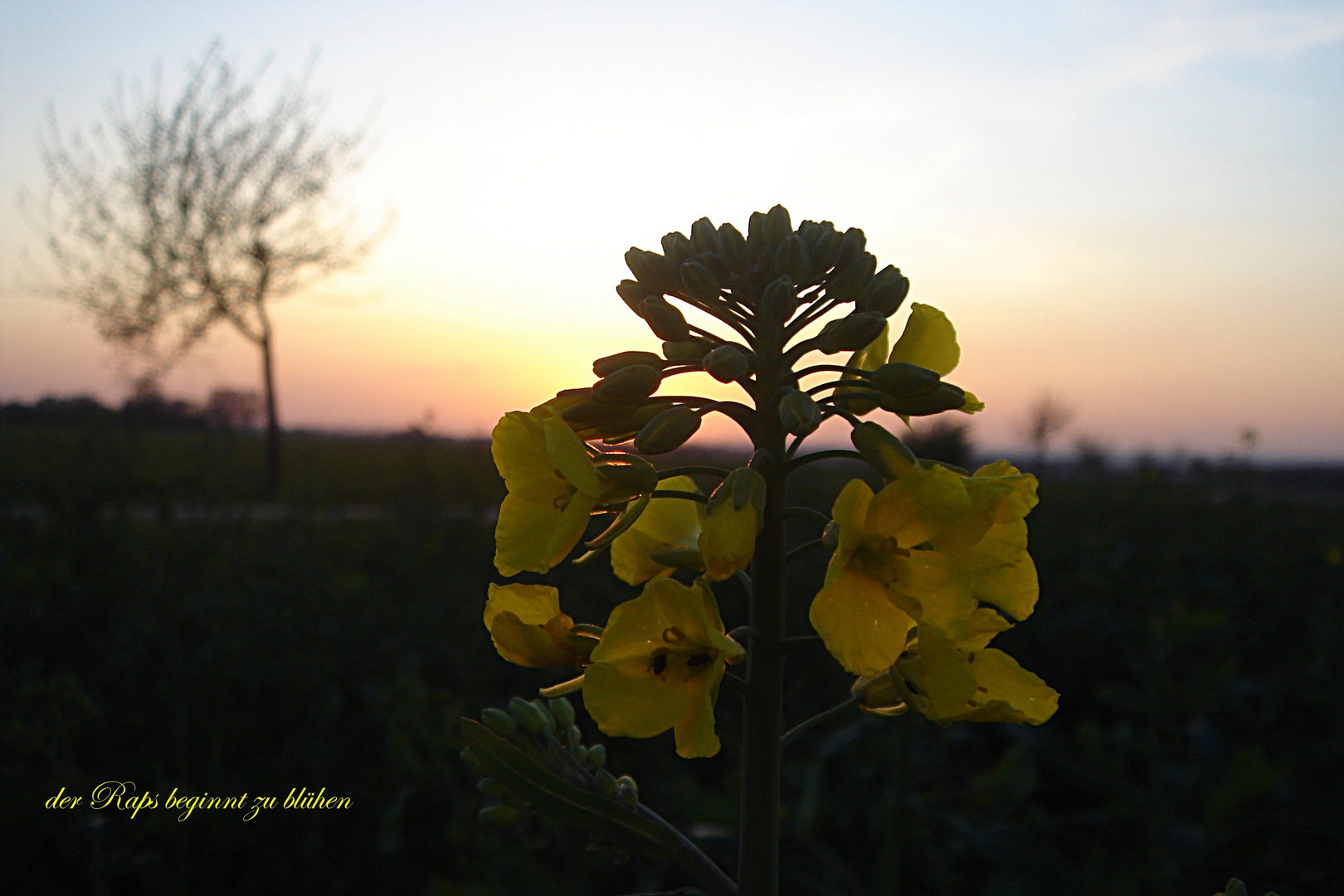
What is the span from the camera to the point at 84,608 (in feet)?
16.9

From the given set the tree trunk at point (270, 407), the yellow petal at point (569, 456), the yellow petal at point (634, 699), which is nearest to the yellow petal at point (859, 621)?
the yellow petal at point (634, 699)

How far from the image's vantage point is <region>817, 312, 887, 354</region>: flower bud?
46.9 inches

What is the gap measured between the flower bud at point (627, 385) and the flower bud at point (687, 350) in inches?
1.9

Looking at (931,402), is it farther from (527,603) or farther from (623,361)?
(527,603)

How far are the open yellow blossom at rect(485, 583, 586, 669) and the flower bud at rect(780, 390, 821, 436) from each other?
1.32 feet

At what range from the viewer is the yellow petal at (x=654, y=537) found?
134cm

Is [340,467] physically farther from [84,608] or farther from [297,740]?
[297,740]

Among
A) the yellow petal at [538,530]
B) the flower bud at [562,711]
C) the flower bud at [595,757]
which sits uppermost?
the yellow petal at [538,530]

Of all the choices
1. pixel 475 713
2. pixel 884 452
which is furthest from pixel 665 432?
pixel 475 713

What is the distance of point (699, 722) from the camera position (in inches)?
41.1

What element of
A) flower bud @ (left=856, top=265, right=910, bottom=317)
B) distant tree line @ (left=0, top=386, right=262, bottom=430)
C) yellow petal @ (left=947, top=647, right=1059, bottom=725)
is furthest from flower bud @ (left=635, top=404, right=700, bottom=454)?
distant tree line @ (left=0, top=386, right=262, bottom=430)

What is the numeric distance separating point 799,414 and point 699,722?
409mm

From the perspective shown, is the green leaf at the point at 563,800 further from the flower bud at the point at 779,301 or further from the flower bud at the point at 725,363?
the flower bud at the point at 779,301

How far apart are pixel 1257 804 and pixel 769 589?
4230 millimetres
